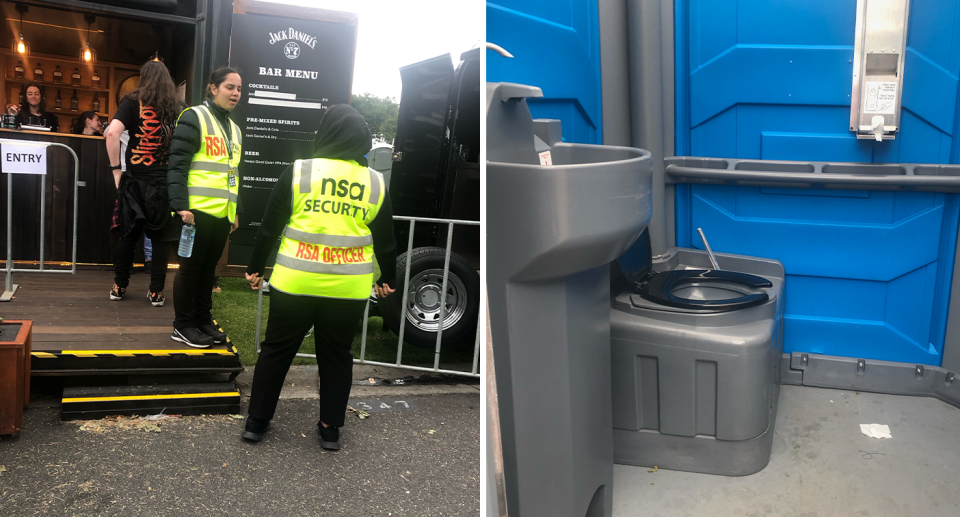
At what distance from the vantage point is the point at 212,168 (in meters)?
2.47

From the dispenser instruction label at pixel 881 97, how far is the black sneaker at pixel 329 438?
227 cm

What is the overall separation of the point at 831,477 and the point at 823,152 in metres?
1.29

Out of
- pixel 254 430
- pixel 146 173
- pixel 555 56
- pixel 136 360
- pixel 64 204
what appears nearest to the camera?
pixel 555 56

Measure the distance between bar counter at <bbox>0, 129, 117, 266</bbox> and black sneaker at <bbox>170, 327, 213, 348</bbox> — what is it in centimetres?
73

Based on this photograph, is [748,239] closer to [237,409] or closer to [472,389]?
[472,389]

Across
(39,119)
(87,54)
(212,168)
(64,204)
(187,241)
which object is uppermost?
(87,54)

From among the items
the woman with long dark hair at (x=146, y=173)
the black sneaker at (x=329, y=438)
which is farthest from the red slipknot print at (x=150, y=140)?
the black sneaker at (x=329, y=438)

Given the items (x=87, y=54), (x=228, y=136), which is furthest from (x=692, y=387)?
(x=87, y=54)

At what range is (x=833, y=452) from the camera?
7.10 ft

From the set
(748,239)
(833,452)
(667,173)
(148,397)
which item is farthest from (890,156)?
(148,397)

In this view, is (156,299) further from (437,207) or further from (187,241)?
(437,207)

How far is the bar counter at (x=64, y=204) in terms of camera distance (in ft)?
9.03

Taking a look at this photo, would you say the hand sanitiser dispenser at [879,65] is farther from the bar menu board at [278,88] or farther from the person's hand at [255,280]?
the person's hand at [255,280]

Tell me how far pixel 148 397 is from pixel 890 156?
9.45 ft
